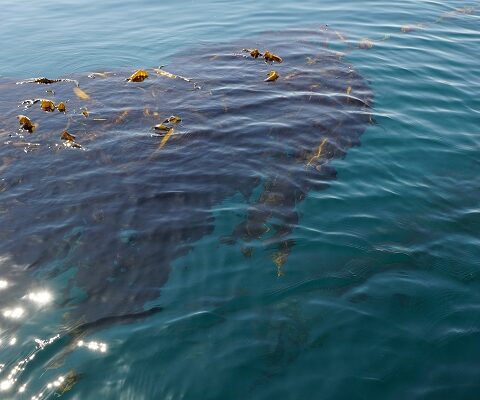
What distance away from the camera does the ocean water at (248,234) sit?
4.44m

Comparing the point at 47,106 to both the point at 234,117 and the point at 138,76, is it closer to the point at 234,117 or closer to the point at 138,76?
the point at 138,76

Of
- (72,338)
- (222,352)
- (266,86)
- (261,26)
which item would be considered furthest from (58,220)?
(261,26)

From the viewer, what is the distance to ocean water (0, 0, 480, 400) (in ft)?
14.6

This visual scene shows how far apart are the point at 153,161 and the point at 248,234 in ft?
8.37

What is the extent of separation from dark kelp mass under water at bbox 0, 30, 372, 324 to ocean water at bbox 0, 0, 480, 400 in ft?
0.12

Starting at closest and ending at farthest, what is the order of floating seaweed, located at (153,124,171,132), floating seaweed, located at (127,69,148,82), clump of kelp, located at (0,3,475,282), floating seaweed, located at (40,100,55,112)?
clump of kelp, located at (0,3,475,282)
floating seaweed, located at (153,124,171,132)
floating seaweed, located at (40,100,55,112)
floating seaweed, located at (127,69,148,82)

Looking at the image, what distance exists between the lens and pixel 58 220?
21.1 ft

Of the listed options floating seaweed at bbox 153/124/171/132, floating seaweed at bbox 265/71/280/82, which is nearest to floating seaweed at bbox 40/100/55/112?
floating seaweed at bbox 153/124/171/132

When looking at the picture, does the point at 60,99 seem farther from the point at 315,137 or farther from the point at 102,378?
the point at 102,378

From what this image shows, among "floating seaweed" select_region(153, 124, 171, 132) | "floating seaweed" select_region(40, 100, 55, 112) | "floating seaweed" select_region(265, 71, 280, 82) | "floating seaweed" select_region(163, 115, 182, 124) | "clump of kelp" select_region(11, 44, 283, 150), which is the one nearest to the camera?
"clump of kelp" select_region(11, 44, 283, 150)

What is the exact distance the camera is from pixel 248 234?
20.3ft

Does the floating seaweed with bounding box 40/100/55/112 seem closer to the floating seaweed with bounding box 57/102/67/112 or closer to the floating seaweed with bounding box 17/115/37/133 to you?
the floating seaweed with bounding box 57/102/67/112

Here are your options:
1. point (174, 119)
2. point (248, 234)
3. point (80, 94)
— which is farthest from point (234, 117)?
point (80, 94)

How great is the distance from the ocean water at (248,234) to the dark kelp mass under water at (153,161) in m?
0.04
